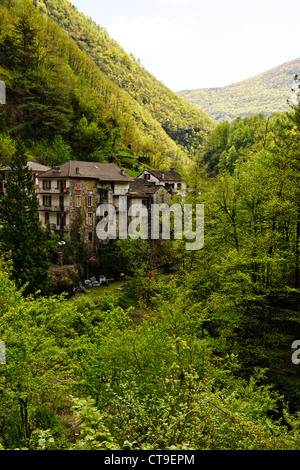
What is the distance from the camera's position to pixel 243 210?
841 inches

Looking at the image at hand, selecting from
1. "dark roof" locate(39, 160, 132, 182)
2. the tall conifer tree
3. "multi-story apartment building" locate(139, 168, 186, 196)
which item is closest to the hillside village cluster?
"dark roof" locate(39, 160, 132, 182)

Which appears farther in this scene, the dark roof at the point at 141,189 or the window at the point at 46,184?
the dark roof at the point at 141,189

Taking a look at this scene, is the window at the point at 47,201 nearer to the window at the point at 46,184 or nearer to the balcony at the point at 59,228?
the window at the point at 46,184

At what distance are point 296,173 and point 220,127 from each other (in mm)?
99470

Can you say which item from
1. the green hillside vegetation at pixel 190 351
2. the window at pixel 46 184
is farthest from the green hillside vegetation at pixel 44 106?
the green hillside vegetation at pixel 190 351

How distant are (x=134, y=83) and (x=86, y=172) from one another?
5891 inches

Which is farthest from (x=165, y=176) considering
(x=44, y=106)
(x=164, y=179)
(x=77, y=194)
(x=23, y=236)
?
(x=23, y=236)

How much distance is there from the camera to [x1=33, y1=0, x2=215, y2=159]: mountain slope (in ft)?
545

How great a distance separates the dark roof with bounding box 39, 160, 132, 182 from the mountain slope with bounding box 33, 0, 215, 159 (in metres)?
117

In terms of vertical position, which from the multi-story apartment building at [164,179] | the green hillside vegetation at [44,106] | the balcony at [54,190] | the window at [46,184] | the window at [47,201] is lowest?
the window at [47,201]

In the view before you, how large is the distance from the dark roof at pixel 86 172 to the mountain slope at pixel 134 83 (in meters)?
117

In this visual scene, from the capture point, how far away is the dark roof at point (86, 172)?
4303 cm

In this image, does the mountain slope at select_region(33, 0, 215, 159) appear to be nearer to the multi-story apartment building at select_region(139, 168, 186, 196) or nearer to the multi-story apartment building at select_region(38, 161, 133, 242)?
the multi-story apartment building at select_region(139, 168, 186, 196)

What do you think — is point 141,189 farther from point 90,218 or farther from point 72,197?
point 72,197
